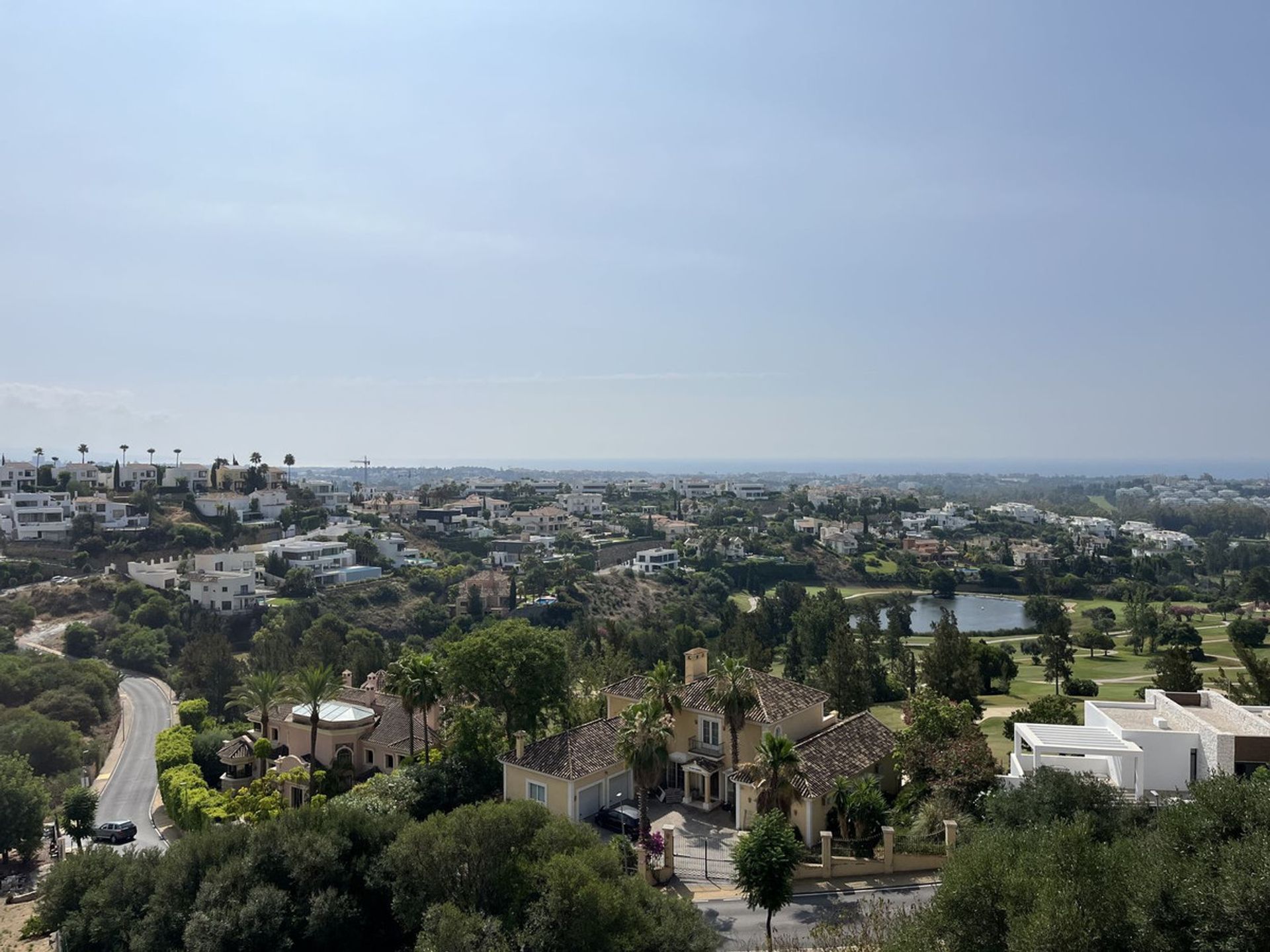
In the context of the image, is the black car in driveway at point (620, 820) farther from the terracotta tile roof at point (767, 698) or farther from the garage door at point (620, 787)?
the terracotta tile roof at point (767, 698)

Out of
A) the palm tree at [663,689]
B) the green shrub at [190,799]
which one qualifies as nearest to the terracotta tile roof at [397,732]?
the green shrub at [190,799]

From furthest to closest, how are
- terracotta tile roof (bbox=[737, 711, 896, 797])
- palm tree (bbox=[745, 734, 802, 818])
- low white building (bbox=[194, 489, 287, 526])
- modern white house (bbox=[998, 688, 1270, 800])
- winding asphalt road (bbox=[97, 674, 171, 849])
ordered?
1. low white building (bbox=[194, 489, 287, 526])
2. winding asphalt road (bbox=[97, 674, 171, 849])
3. terracotta tile roof (bbox=[737, 711, 896, 797])
4. modern white house (bbox=[998, 688, 1270, 800])
5. palm tree (bbox=[745, 734, 802, 818])

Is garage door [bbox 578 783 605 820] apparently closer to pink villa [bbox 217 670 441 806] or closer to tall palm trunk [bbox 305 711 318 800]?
pink villa [bbox 217 670 441 806]

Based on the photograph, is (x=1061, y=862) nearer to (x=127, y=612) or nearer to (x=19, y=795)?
(x=19, y=795)

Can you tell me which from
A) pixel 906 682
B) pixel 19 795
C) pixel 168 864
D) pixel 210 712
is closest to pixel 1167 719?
pixel 906 682

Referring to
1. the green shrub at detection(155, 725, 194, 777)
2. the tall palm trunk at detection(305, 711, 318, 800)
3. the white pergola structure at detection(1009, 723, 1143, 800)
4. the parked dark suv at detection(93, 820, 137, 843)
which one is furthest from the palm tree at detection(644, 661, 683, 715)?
the green shrub at detection(155, 725, 194, 777)

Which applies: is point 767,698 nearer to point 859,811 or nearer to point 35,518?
point 859,811

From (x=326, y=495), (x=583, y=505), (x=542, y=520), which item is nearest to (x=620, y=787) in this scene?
(x=542, y=520)
